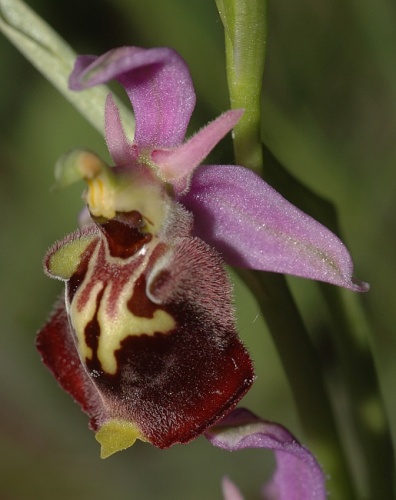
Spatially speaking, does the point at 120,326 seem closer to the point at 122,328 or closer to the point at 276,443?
the point at 122,328

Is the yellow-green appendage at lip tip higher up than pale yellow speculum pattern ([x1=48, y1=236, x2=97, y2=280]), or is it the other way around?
pale yellow speculum pattern ([x1=48, y1=236, x2=97, y2=280])

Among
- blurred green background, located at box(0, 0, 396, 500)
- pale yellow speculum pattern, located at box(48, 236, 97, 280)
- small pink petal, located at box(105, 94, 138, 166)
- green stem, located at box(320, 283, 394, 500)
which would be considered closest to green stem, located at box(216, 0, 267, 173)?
small pink petal, located at box(105, 94, 138, 166)

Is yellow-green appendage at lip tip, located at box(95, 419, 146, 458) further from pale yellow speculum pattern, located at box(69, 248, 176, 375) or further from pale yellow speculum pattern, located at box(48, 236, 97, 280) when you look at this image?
pale yellow speculum pattern, located at box(48, 236, 97, 280)

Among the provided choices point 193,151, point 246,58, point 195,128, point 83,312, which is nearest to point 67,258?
point 83,312

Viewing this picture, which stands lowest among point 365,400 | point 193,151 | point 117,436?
point 365,400

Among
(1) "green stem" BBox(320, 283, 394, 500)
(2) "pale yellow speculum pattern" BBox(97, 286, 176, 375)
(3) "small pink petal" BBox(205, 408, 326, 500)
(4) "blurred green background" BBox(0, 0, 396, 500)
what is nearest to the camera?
(2) "pale yellow speculum pattern" BBox(97, 286, 176, 375)

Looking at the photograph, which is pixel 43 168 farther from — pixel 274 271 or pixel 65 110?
pixel 274 271

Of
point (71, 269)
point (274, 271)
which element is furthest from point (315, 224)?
point (71, 269)
